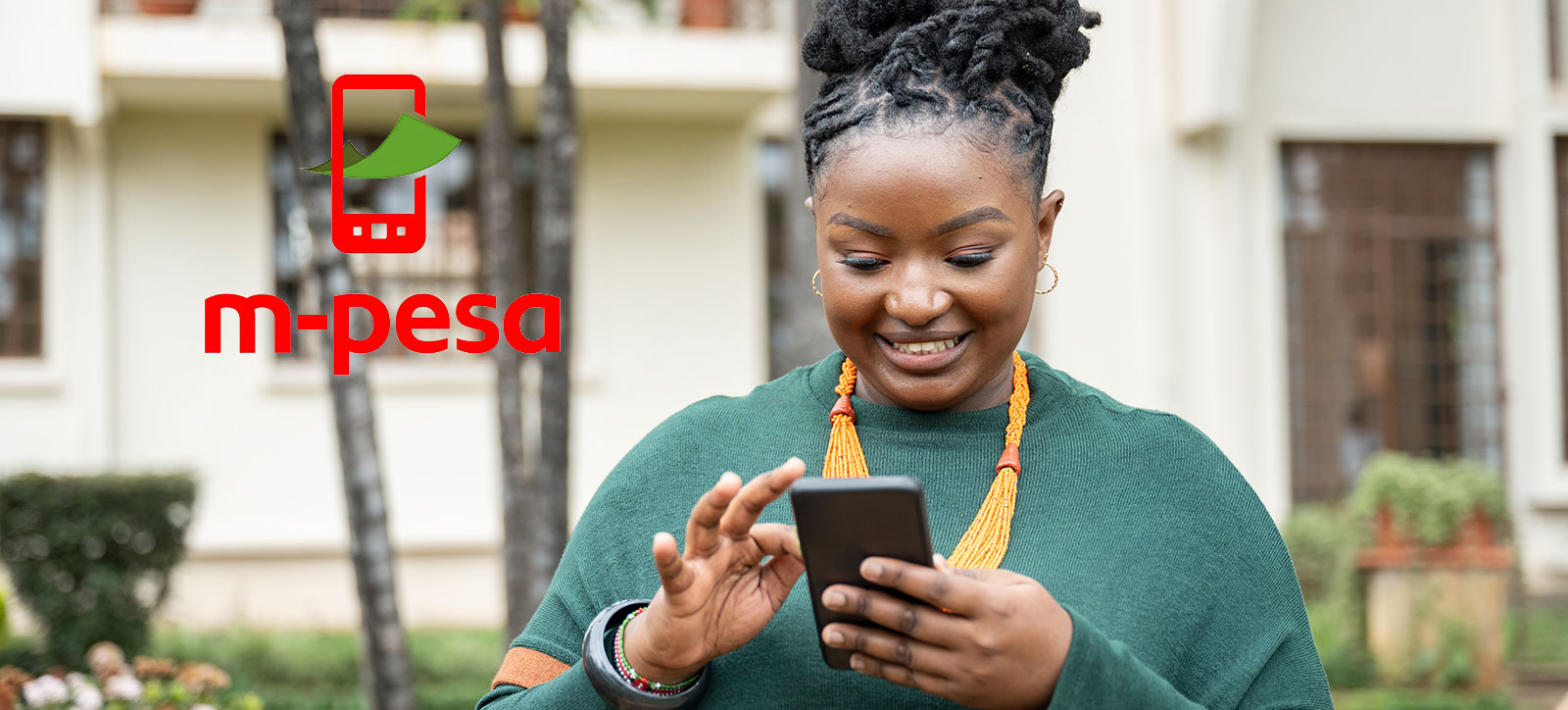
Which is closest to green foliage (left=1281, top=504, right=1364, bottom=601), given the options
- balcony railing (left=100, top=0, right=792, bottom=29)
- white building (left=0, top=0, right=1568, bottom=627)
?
white building (left=0, top=0, right=1568, bottom=627)

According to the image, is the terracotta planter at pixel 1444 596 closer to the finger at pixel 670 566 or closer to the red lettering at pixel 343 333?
the red lettering at pixel 343 333

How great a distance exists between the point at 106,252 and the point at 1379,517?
7956 millimetres

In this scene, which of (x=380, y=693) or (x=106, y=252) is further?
(x=106, y=252)

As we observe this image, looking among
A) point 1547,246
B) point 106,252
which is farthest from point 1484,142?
point 106,252

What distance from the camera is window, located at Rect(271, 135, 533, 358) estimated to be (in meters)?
10.1

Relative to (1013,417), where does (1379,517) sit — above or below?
below

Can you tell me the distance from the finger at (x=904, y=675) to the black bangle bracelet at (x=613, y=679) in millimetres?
252

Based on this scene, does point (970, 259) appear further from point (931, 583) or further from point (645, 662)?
point (645, 662)

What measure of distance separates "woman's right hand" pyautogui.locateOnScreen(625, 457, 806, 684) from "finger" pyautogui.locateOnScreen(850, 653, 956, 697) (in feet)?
0.42

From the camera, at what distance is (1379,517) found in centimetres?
718

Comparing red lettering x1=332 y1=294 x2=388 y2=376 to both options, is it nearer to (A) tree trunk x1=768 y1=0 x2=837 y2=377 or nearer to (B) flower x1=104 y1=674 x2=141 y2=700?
(B) flower x1=104 y1=674 x2=141 y2=700

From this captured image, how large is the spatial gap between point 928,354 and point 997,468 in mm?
176

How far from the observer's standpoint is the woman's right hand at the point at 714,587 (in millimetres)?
1479

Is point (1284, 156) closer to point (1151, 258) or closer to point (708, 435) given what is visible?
point (1151, 258)
